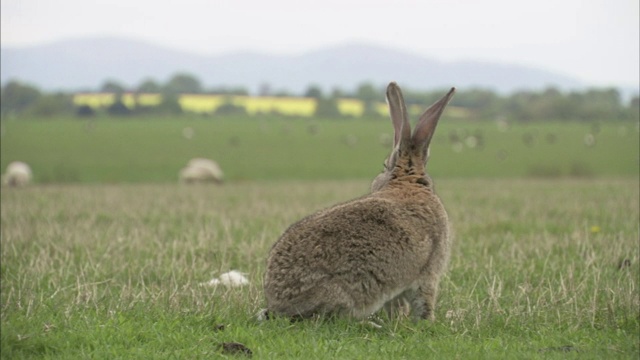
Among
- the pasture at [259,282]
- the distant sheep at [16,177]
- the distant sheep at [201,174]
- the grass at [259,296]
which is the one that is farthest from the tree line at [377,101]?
the grass at [259,296]

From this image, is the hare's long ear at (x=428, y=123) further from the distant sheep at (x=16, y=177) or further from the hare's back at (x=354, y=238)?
the distant sheep at (x=16, y=177)

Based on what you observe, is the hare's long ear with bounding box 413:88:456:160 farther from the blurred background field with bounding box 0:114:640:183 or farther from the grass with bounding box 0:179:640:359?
the blurred background field with bounding box 0:114:640:183

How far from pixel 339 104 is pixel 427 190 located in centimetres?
8120

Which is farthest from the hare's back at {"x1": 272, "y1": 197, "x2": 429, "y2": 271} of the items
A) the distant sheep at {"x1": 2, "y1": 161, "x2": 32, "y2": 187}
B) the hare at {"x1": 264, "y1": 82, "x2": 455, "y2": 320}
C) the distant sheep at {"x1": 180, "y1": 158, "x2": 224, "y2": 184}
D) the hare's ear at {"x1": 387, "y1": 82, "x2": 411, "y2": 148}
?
the distant sheep at {"x1": 180, "y1": 158, "x2": 224, "y2": 184}

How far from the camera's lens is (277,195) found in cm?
2223

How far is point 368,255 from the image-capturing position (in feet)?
20.0

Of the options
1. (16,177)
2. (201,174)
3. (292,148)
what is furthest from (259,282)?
(292,148)

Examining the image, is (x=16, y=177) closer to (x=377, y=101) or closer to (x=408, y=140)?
(x=408, y=140)

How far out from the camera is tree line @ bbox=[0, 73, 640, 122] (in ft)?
237

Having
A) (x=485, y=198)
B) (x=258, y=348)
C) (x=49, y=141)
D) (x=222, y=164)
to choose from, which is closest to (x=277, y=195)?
(x=485, y=198)

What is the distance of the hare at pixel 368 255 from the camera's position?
6008 mm

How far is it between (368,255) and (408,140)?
1.34m

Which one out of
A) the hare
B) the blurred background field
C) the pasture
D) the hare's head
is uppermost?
the hare's head

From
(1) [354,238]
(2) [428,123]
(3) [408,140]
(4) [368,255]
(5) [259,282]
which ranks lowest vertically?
(5) [259,282]
